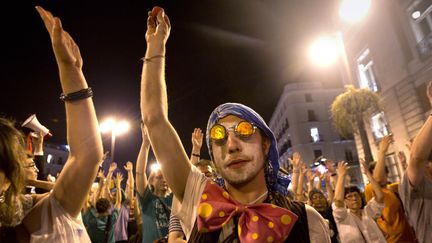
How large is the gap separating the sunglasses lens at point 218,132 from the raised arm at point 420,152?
7.97 ft

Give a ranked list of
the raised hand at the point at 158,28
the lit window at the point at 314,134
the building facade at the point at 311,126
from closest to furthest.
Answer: the raised hand at the point at 158,28 → the building facade at the point at 311,126 → the lit window at the point at 314,134

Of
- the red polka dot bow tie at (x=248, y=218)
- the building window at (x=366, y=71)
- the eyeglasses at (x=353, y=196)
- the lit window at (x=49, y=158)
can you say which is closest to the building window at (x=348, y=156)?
the building window at (x=366, y=71)

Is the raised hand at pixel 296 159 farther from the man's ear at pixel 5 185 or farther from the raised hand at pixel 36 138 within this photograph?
the man's ear at pixel 5 185

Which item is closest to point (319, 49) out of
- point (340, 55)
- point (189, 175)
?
point (340, 55)

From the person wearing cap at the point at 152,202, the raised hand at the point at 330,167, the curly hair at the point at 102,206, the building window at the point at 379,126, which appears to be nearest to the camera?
the person wearing cap at the point at 152,202

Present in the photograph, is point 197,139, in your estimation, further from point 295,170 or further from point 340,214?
point 340,214

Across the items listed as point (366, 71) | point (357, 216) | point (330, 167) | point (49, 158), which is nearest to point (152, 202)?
point (357, 216)

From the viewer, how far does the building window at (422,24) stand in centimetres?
1619

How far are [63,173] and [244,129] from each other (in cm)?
126

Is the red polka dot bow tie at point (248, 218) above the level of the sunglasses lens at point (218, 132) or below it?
below

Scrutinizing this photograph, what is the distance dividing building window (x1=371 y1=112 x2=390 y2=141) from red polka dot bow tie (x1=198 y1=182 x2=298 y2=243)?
2120 centimetres

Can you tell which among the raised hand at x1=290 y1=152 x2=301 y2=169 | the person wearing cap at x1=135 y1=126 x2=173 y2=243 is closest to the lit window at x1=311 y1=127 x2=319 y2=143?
the raised hand at x1=290 y1=152 x2=301 y2=169

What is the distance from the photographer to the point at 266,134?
89.0 inches

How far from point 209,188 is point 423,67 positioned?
1891 cm
